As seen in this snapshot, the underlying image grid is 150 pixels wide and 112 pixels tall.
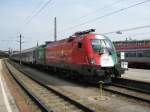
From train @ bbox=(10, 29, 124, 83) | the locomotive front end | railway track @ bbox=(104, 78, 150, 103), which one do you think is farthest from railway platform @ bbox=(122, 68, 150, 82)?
train @ bbox=(10, 29, 124, 83)

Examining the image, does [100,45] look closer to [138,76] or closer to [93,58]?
[93,58]

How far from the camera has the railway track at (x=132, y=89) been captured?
13.7 m

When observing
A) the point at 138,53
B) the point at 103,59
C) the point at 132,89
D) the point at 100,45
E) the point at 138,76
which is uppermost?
the point at 100,45

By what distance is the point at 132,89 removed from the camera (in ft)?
52.1

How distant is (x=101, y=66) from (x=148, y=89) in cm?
298

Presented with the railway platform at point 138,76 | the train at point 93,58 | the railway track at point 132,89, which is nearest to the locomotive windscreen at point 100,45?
the train at point 93,58

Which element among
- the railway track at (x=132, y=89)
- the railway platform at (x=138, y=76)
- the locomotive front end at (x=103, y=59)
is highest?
Result: the locomotive front end at (x=103, y=59)

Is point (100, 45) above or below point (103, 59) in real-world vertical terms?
above

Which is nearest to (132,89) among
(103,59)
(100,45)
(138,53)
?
(103,59)

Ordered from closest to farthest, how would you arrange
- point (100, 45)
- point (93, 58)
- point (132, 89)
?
point (132, 89) < point (93, 58) < point (100, 45)

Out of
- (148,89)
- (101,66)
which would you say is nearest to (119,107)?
(148,89)

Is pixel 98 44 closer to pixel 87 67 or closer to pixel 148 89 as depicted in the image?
pixel 87 67

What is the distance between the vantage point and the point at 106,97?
1381cm

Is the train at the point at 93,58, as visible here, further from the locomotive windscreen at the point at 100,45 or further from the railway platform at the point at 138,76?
the railway platform at the point at 138,76
